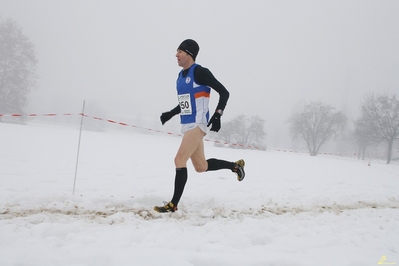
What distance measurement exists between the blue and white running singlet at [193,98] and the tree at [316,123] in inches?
1601

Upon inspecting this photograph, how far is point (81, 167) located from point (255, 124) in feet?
158

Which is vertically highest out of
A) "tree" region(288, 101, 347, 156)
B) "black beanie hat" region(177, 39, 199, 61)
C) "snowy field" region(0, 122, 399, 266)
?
"tree" region(288, 101, 347, 156)

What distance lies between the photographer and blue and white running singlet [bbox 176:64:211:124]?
10.7ft

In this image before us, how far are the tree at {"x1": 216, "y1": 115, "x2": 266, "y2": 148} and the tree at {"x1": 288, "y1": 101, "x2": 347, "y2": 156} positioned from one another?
9824 millimetres

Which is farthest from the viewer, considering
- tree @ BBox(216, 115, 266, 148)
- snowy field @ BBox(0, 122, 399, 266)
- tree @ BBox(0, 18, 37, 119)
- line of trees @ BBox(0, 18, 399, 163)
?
tree @ BBox(216, 115, 266, 148)

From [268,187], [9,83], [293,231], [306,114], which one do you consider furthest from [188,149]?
[306,114]

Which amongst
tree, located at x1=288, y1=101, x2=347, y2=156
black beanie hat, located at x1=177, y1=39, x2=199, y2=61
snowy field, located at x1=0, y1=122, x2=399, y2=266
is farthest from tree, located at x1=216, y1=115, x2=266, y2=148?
black beanie hat, located at x1=177, y1=39, x2=199, y2=61

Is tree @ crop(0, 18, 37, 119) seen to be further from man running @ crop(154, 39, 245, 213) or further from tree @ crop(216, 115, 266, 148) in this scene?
tree @ crop(216, 115, 266, 148)

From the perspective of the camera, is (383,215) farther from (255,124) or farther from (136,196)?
(255,124)

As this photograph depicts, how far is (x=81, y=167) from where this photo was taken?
6.14 meters

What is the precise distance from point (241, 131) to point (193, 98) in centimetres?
4880

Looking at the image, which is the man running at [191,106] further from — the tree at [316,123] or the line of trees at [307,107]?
the tree at [316,123]

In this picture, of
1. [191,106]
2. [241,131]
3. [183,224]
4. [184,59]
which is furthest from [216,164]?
[241,131]

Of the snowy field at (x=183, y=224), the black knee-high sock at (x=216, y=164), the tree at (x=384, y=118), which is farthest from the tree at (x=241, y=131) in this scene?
the black knee-high sock at (x=216, y=164)
